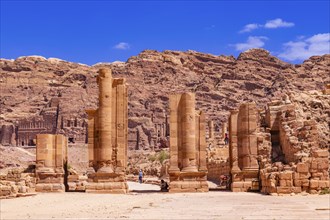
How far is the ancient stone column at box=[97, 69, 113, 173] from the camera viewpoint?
27.9m

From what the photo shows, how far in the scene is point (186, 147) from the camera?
28.4 m

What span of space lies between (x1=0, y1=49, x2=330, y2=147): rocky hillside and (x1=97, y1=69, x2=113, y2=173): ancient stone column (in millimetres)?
91310

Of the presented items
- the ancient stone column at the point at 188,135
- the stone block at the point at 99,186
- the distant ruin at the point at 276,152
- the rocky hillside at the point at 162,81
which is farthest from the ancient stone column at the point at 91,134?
the rocky hillside at the point at 162,81

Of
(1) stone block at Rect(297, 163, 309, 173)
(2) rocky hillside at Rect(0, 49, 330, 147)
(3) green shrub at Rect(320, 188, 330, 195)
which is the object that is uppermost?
(2) rocky hillside at Rect(0, 49, 330, 147)

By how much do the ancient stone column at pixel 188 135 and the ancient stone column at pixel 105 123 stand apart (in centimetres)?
358

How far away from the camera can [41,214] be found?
1722cm

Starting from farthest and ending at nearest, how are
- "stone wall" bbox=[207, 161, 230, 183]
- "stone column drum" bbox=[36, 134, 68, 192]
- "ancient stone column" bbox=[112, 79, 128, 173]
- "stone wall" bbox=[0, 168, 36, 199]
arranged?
"stone wall" bbox=[207, 161, 230, 183]
"stone column drum" bbox=[36, 134, 68, 192]
"ancient stone column" bbox=[112, 79, 128, 173]
"stone wall" bbox=[0, 168, 36, 199]

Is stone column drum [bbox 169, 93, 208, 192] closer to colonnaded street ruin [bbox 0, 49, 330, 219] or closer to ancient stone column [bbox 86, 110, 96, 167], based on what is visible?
colonnaded street ruin [bbox 0, 49, 330, 219]

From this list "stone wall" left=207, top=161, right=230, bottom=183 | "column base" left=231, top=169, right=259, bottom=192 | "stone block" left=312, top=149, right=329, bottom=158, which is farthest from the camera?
"stone wall" left=207, top=161, right=230, bottom=183

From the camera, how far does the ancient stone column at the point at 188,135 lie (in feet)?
92.6

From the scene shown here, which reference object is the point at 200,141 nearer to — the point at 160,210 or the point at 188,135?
the point at 188,135

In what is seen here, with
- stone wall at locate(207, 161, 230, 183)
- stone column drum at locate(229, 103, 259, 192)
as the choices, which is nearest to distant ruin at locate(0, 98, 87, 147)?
stone wall at locate(207, 161, 230, 183)

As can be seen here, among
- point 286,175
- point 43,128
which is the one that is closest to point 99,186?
point 286,175

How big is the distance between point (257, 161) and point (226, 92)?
117 metres
